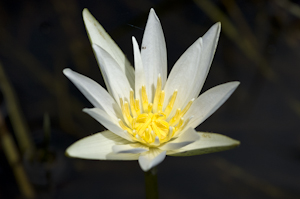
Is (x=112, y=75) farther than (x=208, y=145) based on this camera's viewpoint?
Yes

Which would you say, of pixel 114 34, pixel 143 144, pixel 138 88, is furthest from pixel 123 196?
pixel 114 34

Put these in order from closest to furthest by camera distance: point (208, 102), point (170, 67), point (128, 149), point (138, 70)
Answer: point (128, 149) → point (208, 102) → point (138, 70) → point (170, 67)

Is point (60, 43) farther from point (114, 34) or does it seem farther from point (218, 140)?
point (218, 140)

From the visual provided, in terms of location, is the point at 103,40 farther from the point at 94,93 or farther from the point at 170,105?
the point at 170,105

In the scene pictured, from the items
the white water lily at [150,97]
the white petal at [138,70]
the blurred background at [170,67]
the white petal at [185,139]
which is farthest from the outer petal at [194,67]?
the blurred background at [170,67]

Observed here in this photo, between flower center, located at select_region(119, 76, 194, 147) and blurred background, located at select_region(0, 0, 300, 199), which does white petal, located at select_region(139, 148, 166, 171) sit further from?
blurred background, located at select_region(0, 0, 300, 199)

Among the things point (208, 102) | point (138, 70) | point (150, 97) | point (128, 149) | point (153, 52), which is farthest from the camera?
point (150, 97)

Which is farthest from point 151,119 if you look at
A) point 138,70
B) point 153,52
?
point 153,52

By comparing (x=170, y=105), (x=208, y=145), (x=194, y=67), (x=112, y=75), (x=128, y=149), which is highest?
(x=112, y=75)
